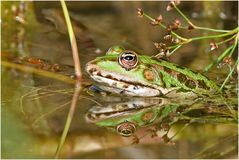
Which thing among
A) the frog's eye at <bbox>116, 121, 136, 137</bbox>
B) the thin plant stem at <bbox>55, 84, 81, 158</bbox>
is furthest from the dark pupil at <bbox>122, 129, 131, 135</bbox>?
the thin plant stem at <bbox>55, 84, 81, 158</bbox>

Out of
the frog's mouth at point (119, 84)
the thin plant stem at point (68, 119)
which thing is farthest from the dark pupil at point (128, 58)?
the thin plant stem at point (68, 119)

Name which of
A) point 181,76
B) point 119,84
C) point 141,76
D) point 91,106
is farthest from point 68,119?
point 181,76

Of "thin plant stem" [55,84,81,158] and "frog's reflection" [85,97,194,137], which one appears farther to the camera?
"frog's reflection" [85,97,194,137]

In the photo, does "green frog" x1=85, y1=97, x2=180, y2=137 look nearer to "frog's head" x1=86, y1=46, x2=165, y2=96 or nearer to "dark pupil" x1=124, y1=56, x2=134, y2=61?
"frog's head" x1=86, y1=46, x2=165, y2=96

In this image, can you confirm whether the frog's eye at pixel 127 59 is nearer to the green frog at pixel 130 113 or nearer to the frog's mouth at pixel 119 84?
the frog's mouth at pixel 119 84

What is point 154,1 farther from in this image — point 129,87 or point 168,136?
point 168,136

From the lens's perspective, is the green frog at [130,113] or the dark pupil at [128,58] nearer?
the green frog at [130,113]

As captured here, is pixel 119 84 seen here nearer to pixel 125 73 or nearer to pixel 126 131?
pixel 125 73
